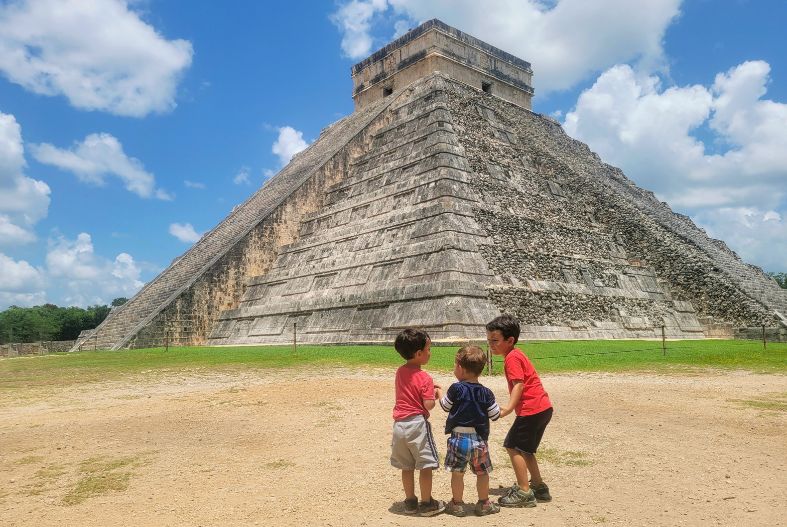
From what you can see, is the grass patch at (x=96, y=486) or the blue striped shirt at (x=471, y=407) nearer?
the blue striped shirt at (x=471, y=407)

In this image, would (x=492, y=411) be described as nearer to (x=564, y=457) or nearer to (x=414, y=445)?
(x=414, y=445)

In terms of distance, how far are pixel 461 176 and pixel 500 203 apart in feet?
5.10

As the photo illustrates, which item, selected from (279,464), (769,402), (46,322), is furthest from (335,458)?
(46,322)

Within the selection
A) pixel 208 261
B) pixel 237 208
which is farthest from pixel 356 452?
pixel 237 208

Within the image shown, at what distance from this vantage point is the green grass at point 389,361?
1061 cm

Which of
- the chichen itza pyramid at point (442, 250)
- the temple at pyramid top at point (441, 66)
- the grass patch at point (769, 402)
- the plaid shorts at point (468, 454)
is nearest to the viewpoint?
the plaid shorts at point (468, 454)

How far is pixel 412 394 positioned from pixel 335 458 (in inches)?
61.4

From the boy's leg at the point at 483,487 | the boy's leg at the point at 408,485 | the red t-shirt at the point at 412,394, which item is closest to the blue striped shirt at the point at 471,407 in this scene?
the red t-shirt at the point at 412,394

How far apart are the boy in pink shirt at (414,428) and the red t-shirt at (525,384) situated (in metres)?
0.54

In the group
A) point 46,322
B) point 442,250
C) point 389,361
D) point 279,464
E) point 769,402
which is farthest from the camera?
point 46,322

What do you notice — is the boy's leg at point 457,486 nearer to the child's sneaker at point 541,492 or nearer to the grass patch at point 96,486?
the child's sneaker at point 541,492

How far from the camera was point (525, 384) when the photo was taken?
4.08 metres

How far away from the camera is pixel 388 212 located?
18.5 metres

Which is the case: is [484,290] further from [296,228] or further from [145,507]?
[145,507]
